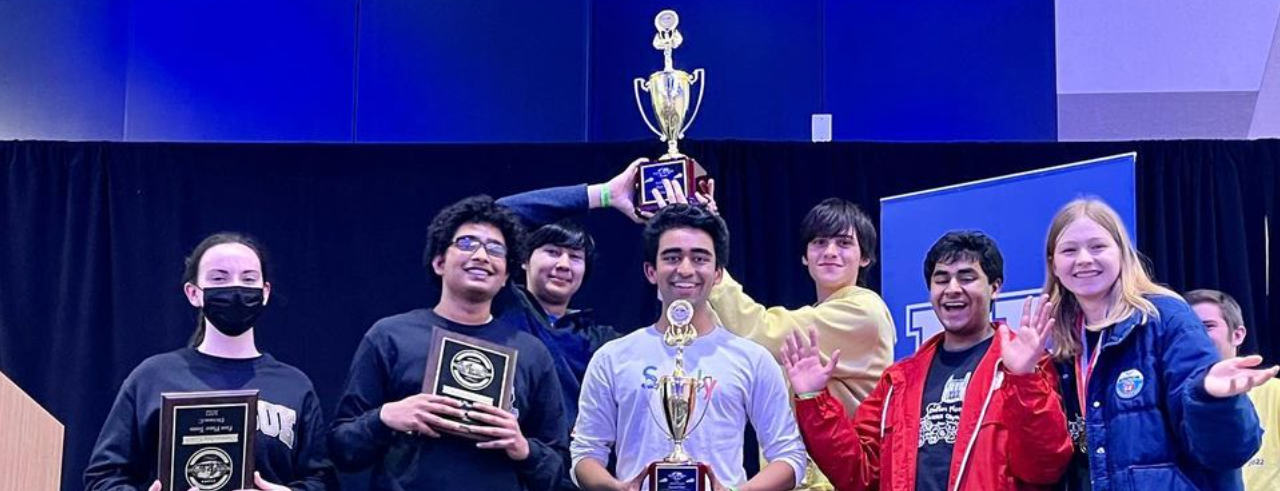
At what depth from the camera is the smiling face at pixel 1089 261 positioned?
135 inches

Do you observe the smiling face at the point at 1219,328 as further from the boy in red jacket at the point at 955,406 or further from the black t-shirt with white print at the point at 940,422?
the black t-shirt with white print at the point at 940,422

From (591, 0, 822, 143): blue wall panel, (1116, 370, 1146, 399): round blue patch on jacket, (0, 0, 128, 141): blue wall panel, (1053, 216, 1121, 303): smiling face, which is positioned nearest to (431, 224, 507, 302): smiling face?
(1053, 216, 1121, 303): smiling face

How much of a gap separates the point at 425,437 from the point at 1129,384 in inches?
68.8

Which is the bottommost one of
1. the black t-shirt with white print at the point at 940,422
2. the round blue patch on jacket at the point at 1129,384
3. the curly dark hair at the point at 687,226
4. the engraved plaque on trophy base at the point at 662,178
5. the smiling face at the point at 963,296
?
the black t-shirt with white print at the point at 940,422

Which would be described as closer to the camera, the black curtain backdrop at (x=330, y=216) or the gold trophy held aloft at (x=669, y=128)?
the gold trophy held aloft at (x=669, y=128)

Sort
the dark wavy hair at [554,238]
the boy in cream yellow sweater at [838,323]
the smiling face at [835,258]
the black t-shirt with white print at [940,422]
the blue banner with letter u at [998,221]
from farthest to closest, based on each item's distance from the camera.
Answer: the blue banner with letter u at [998,221] < the dark wavy hair at [554,238] < the smiling face at [835,258] < the boy in cream yellow sweater at [838,323] < the black t-shirt with white print at [940,422]

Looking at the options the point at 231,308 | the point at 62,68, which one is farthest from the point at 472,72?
the point at 231,308

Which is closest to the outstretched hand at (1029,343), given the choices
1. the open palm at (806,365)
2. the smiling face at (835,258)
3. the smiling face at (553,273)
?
the open palm at (806,365)

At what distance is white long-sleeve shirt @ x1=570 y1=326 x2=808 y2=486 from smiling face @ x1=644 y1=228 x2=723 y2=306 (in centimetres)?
13

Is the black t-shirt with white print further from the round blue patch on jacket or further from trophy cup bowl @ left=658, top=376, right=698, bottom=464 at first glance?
trophy cup bowl @ left=658, top=376, right=698, bottom=464

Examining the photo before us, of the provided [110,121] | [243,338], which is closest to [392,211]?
[110,121]

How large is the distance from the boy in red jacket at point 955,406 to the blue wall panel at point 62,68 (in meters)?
3.86

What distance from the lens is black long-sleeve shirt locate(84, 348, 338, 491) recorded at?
3553mm

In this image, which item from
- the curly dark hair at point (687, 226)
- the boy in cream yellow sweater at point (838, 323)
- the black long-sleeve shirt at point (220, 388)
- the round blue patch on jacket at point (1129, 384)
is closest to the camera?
the round blue patch on jacket at point (1129, 384)
